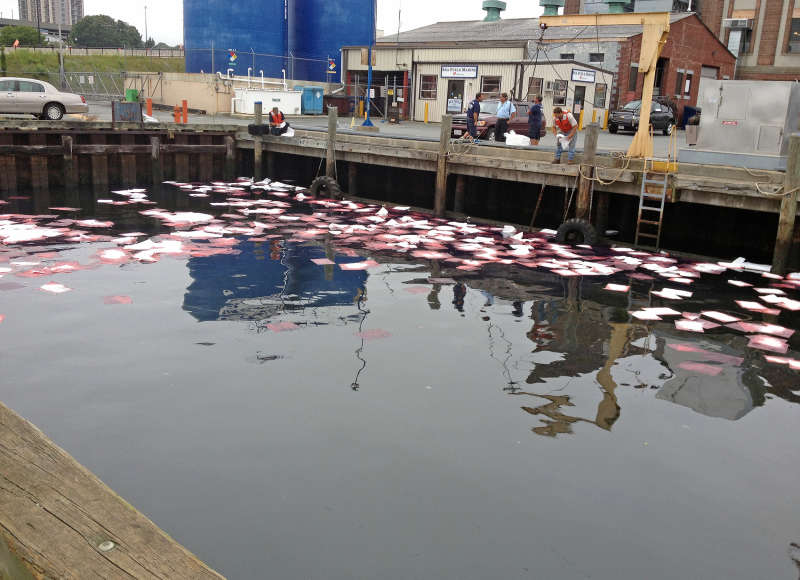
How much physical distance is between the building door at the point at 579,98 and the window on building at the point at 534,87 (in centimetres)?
178

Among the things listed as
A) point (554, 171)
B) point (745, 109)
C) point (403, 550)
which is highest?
point (745, 109)

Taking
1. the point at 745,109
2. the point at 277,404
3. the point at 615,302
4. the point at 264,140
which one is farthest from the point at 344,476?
the point at 264,140

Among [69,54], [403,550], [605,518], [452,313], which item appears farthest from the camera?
[69,54]

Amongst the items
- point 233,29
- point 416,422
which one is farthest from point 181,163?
point 233,29

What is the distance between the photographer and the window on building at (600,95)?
3659 cm

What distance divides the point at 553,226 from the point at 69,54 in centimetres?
7319

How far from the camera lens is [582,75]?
35.5 m

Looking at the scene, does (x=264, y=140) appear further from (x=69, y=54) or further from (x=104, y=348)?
(x=69, y=54)

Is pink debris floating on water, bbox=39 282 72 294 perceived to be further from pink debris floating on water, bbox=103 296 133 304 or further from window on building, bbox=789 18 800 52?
window on building, bbox=789 18 800 52

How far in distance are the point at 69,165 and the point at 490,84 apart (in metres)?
21.9

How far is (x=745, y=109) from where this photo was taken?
1602cm

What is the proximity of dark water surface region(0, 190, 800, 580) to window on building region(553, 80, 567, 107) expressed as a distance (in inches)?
946

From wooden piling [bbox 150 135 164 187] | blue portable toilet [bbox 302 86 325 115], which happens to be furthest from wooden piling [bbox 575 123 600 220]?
blue portable toilet [bbox 302 86 325 115]

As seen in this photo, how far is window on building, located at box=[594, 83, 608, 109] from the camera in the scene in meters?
36.6
